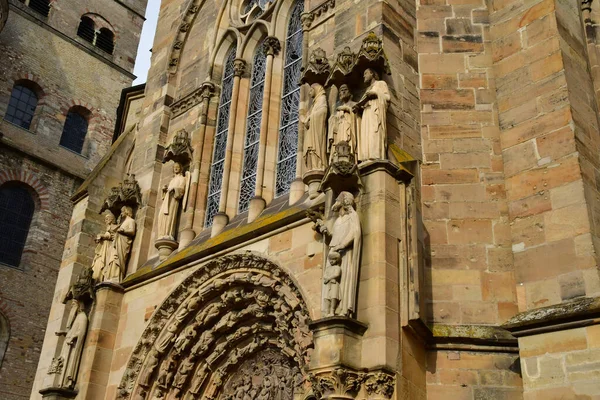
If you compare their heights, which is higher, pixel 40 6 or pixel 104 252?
pixel 40 6

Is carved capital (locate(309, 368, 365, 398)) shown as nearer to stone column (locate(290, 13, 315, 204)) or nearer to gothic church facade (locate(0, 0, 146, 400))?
stone column (locate(290, 13, 315, 204))

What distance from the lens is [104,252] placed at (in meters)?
11.3

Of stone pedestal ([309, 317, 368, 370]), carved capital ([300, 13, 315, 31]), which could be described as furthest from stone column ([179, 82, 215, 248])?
stone pedestal ([309, 317, 368, 370])

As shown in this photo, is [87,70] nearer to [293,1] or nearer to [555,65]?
[293,1]

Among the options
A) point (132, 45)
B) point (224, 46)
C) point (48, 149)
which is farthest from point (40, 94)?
point (224, 46)

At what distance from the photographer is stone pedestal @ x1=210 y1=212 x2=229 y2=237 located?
10211 mm

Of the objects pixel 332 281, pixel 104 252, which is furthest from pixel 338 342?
pixel 104 252

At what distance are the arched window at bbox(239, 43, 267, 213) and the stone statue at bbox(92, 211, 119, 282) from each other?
2.38 metres

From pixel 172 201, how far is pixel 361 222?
4.90 metres

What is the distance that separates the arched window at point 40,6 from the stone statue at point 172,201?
13.2 metres

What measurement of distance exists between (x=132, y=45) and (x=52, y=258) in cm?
953

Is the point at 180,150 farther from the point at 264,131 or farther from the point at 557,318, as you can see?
the point at 557,318

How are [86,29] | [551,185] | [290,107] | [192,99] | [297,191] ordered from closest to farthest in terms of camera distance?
[551,185], [297,191], [290,107], [192,99], [86,29]

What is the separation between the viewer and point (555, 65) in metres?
7.73
